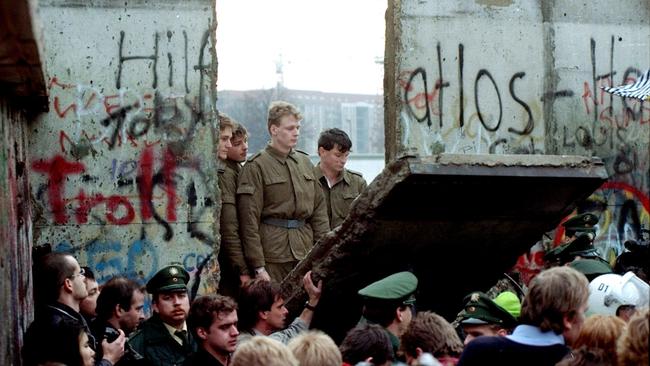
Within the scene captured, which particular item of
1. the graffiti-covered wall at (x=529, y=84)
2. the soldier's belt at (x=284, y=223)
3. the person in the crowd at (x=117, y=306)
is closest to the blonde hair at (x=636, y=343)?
the person in the crowd at (x=117, y=306)

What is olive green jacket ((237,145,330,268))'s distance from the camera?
1091 centimetres

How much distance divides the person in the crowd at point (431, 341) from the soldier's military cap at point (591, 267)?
104 inches

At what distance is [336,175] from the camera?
38.3ft

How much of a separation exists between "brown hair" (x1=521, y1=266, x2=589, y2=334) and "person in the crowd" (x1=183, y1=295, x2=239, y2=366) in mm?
2042

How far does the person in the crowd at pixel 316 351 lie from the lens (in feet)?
20.4

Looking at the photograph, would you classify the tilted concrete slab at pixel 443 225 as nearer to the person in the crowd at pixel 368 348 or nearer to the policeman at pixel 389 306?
the policeman at pixel 389 306

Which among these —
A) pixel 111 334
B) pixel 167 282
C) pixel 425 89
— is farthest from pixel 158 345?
pixel 425 89

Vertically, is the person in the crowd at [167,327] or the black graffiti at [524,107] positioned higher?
the black graffiti at [524,107]

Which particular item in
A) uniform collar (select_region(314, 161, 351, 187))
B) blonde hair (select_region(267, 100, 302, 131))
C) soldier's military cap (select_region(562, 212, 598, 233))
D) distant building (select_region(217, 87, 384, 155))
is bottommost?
soldier's military cap (select_region(562, 212, 598, 233))

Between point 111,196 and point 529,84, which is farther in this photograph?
point 529,84

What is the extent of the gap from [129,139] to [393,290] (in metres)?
3.80

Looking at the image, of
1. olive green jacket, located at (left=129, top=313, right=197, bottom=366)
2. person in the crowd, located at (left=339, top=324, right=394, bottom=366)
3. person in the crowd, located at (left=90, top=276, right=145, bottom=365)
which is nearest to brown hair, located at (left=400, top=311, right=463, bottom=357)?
person in the crowd, located at (left=339, top=324, right=394, bottom=366)

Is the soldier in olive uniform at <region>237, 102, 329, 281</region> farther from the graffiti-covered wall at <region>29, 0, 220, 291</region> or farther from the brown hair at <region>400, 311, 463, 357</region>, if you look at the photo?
the brown hair at <region>400, 311, 463, 357</region>

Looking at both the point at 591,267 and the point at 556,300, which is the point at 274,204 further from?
the point at 556,300
